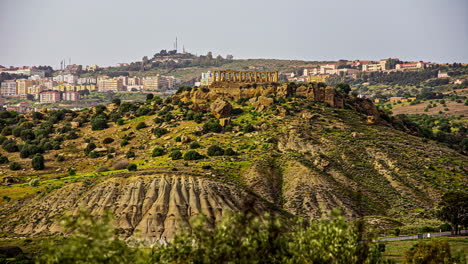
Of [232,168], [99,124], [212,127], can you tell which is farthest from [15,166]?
[232,168]

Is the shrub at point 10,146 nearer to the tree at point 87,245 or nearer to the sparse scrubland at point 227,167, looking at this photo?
the sparse scrubland at point 227,167

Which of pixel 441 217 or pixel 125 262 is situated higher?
pixel 125 262

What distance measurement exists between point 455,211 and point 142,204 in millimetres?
39872

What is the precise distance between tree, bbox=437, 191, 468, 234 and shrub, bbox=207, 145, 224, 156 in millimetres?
35631

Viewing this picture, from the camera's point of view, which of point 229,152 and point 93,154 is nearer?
point 229,152

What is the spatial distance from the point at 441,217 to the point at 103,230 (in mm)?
54735

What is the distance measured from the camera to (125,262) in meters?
36.4

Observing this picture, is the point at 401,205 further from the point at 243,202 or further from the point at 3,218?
the point at 3,218

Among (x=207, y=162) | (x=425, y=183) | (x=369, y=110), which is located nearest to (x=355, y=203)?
(x=425, y=183)

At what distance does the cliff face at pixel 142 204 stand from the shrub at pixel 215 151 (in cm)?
1503

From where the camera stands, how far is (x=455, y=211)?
7544 centimetres

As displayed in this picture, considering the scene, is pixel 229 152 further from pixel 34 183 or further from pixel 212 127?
pixel 34 183

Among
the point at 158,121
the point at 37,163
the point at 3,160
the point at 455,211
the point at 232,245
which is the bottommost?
the point at 455,211

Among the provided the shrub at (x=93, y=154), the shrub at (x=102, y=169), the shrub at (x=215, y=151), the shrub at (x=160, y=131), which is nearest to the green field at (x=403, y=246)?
the shrub at (x=215, y=151)
